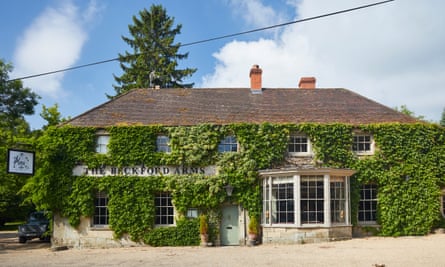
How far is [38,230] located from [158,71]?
22.8 metres

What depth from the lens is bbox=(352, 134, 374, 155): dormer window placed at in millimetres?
20406

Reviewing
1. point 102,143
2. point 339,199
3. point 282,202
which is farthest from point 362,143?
point 102,143

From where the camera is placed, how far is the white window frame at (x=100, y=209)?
64.4 ft

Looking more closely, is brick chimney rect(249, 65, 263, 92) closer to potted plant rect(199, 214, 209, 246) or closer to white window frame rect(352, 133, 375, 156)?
white window frame rect(352, 133, 375, 156)

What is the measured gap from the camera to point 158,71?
42.0 metres

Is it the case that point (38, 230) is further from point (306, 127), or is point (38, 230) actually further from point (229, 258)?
point (306, 127)

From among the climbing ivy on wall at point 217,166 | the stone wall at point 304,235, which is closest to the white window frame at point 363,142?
the climbing ivy on wall at point 217,166

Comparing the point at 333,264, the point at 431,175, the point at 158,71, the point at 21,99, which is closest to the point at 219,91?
the point at 431,175

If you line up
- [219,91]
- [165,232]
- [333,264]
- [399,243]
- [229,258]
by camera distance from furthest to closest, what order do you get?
[219,91] → [165,232] → [399,243] → [229,258] → [333,264]

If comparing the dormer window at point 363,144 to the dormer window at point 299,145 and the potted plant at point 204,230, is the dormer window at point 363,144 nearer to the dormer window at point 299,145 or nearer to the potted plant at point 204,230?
the dormer window at point 299,145

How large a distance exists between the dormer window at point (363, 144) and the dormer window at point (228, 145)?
18.7 ft

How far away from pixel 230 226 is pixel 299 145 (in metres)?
5.01

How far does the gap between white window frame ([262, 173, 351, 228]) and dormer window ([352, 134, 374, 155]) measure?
191 cm

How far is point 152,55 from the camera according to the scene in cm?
4241
